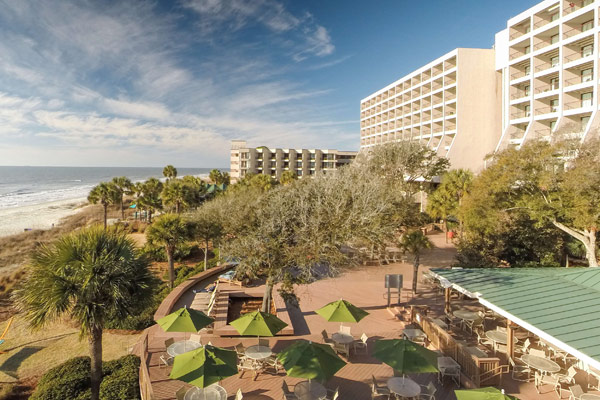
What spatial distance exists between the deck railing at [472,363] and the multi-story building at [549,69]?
22769 mm

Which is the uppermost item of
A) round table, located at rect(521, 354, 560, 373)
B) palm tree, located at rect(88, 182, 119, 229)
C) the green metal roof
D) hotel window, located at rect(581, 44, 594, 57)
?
hotel window, located at rect(581, 44, 594, 57)

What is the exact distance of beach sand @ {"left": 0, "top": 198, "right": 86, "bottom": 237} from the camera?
50.9 metres

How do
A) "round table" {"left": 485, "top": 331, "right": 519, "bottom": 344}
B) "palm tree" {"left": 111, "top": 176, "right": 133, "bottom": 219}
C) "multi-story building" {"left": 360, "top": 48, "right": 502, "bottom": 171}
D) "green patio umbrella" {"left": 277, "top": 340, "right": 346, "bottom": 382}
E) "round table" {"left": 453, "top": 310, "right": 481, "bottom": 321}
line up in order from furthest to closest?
1. "palm tree" {"left": 111, "top": 176, "right": 133, "bottom": 219}
2. "multi-story building" {"left": 360, "top": 48, "right": 502, "bottom": 171}
3. "round table" {"left": 453, "top": 310, "right": 481, "bottom": 321}
4. "round table" {"left": 485, "top": 331, "right": 519, "bottom": 344}
5. "green patio umbrella" {"left": 277, "top": 340, "right": 346, "bottom": 382}

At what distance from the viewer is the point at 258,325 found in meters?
10.5

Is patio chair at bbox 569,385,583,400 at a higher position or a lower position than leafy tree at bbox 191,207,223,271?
lower

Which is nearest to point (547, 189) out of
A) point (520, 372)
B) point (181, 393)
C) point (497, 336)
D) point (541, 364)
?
point (497, 336)

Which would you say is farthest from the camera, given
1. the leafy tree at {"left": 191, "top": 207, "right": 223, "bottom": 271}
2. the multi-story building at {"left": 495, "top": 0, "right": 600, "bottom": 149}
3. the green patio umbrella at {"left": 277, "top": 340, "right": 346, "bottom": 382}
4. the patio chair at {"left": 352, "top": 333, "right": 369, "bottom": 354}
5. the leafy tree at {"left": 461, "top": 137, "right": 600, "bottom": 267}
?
the multi-story building at {"left": 495, "top": 0, "right": 600, "bottom": 149}

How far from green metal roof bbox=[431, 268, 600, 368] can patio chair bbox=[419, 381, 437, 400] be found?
297cm

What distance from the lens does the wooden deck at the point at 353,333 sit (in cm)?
935

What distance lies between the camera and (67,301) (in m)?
8.48

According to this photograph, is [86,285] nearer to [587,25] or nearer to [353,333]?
[353,333]

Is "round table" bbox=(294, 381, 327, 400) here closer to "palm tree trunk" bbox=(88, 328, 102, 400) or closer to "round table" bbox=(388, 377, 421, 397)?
"round table" bbox=(388, 377, 421, 397)

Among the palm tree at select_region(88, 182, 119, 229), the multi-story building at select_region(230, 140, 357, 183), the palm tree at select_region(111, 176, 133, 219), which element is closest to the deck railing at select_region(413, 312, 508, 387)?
the palm tree at select_region(88, 182, 119, 229)

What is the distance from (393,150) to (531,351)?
28675 mm
